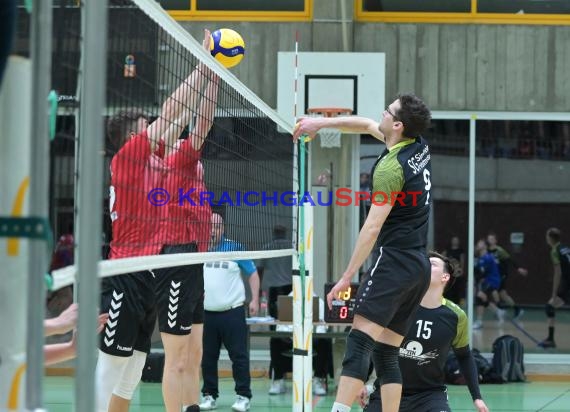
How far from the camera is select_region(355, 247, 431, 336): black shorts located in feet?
18.7

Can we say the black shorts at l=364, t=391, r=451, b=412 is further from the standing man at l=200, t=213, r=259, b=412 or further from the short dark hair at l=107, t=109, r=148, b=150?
the standing man at l=200, t=213, r=259, b=412

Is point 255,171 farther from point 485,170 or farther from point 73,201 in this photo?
point 485,170

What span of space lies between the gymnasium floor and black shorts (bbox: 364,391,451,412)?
3.62 meters

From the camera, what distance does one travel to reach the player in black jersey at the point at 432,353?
6559 millimetres

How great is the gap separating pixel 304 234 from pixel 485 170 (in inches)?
249

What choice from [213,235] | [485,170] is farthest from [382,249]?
[485,170]

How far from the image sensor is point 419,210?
5.93 metres

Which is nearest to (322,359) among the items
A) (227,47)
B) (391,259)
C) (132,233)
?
(227,47)

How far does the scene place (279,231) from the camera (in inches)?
356

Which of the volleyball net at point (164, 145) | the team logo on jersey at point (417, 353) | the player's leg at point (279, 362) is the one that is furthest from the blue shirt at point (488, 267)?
the team logo on jersey at point (417, 353)

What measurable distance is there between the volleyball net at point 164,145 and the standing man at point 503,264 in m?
6.15

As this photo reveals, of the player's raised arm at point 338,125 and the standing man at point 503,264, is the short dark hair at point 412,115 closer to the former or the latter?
the player's raised arm at point 338,125

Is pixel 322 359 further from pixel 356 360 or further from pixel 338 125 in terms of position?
pixel 356 360

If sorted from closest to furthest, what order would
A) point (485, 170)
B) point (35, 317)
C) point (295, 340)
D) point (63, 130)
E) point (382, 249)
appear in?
point (35, 317) < point (63, 130) < point (382, 249) < point (295, 340) < point (485, 170)
